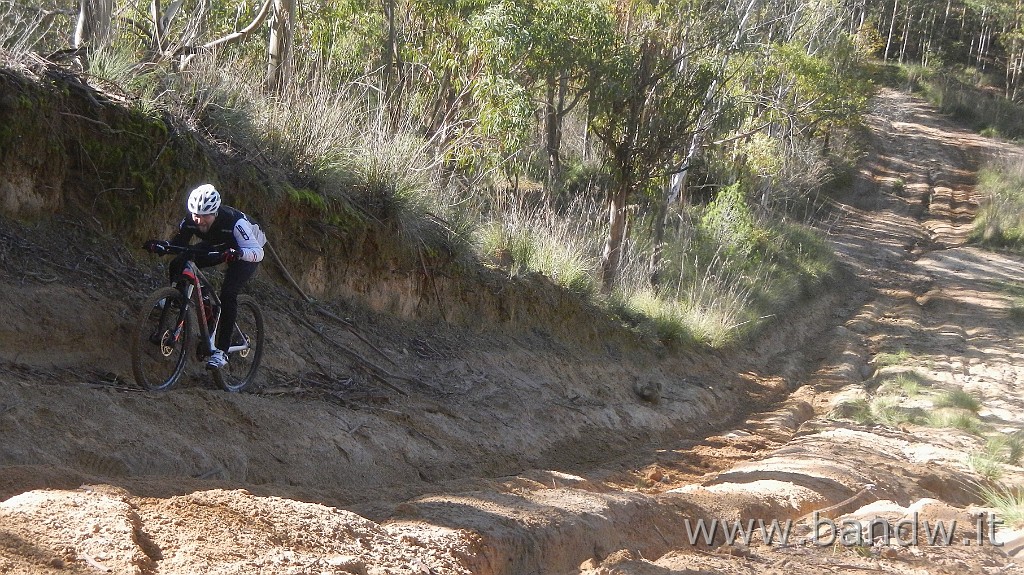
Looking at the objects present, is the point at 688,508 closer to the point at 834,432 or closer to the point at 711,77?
the point at 834,432

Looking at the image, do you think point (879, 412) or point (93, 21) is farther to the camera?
point (879, 412)

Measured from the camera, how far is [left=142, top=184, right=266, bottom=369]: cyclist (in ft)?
21.2

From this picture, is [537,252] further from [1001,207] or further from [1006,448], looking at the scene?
[1001,207]

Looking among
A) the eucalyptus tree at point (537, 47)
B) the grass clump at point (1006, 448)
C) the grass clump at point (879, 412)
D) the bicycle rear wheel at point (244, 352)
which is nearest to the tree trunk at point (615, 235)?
the eucalyptus tree at point (537, 47)

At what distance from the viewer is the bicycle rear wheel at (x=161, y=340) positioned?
6109 millimetres

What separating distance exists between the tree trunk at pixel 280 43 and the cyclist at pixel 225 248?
4.24 m

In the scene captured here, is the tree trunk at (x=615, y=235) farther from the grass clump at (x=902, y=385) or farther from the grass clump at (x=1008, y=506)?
the grass clump at (x=1008, y=506)

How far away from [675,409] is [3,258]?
764 cm

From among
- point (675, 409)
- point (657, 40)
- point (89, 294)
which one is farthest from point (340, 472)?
point (657, 40)

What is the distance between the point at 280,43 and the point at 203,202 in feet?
17.8

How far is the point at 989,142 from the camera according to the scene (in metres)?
41.0

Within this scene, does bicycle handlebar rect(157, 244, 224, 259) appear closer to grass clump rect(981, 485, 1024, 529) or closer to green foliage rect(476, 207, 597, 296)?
green foliage rect(476, 207, 597, 296)

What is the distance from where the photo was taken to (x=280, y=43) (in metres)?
11.1

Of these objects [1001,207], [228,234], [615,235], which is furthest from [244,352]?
[1001,207]
